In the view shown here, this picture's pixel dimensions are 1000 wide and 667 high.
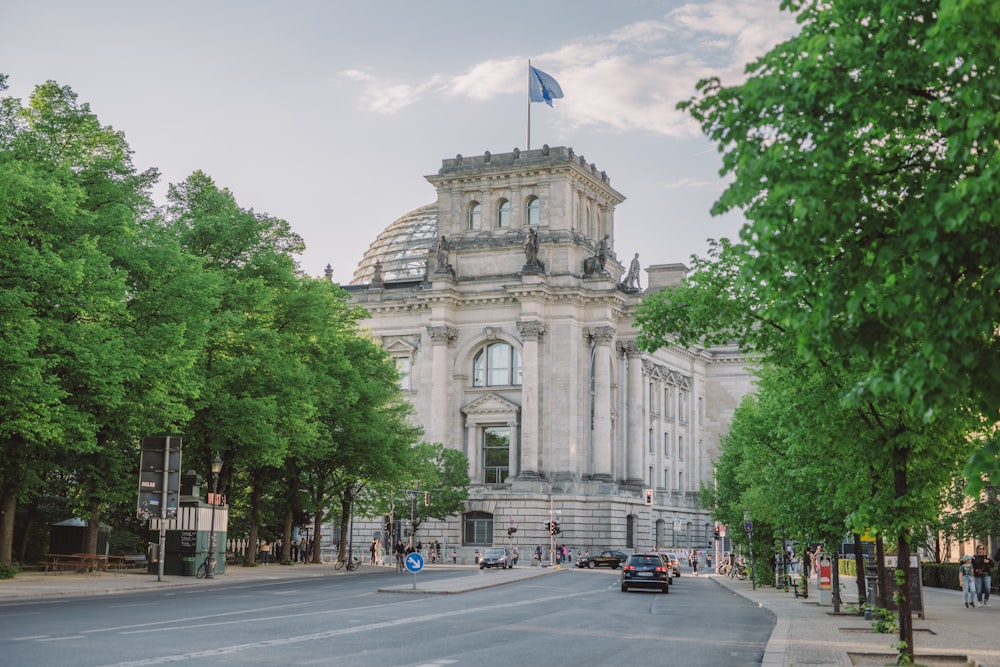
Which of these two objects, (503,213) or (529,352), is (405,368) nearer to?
(529,352)

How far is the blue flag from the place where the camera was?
93500 millimetres

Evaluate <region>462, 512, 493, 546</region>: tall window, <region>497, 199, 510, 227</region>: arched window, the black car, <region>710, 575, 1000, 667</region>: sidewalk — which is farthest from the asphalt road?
<region>497, 199, 510, 227</region>: arched window

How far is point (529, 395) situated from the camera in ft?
325

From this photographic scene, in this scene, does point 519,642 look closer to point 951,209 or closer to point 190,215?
point 951,209

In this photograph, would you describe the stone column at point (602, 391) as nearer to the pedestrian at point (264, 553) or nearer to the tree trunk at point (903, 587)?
the pedestrian at point (264, 553)

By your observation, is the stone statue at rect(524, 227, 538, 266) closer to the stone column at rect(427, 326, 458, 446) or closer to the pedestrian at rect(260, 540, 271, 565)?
the stone column at rect(427, 326, 458, 446)

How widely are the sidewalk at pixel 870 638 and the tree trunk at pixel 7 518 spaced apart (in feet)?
84.2

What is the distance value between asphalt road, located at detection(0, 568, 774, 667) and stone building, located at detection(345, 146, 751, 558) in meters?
56.8

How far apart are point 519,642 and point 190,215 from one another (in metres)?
37.8

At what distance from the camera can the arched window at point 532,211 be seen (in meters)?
103

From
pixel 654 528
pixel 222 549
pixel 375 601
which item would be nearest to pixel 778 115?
pixel 375 601

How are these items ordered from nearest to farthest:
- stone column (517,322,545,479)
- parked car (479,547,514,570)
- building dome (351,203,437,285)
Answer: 1. parked car (479,547,514,570)
2. stone column (517,322,545,479)
3. building dome (351,203,437,285)

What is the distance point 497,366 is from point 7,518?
2505 inches

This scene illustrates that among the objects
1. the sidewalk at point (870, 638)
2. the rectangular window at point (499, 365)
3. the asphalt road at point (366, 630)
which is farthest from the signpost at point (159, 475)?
the rectangular window at point (499, 365)
